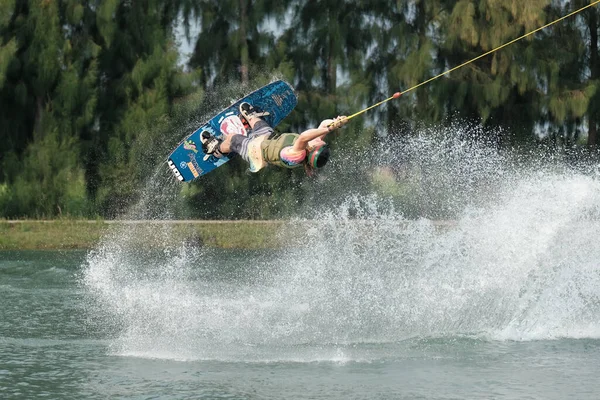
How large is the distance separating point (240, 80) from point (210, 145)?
1142cm

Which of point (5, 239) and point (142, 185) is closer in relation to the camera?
point (5, 239)

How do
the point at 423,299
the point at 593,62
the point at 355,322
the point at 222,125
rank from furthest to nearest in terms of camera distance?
the point at 593,62, the point at 423,299, the point at 355,322, the point at 222,125

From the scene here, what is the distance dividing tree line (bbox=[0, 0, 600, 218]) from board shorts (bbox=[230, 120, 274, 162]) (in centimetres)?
1067

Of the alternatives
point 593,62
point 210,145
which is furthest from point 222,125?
point 593,62

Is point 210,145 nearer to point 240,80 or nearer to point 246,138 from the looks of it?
point 246,138

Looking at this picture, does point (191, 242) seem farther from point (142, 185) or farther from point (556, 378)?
point (556, 378)

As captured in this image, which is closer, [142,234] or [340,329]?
[340,329]

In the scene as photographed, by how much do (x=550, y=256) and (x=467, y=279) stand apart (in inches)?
32.5

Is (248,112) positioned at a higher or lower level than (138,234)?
higher

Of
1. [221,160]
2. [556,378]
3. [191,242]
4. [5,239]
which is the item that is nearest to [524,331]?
[556,378]

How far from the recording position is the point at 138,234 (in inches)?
813

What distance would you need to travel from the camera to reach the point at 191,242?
20406 mm

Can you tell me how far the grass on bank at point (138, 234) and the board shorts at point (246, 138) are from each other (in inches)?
367

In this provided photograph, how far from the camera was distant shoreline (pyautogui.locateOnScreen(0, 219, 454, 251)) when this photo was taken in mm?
20438
